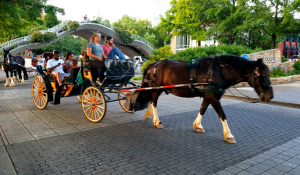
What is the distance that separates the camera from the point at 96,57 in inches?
245

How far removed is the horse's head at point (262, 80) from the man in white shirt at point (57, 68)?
544cm

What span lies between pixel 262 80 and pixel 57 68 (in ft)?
20.0

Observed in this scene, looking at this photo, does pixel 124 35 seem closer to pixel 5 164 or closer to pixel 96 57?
pixel 96 57

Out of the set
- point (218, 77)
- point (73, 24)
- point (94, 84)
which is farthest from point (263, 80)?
point (73, 24)

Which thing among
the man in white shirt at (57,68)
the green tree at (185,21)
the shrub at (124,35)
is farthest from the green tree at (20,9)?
the shrub at (124,35)

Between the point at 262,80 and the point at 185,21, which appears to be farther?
the point at 185,21

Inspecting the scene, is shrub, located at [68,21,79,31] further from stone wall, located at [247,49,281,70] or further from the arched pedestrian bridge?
stone wall, located at [247,49,281,70]

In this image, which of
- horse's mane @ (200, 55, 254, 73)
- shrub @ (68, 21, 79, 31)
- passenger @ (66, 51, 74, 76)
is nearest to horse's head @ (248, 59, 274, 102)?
horse's mane @ (200, 55, 254, 73)

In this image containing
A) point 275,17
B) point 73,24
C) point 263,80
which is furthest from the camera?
point 73,24

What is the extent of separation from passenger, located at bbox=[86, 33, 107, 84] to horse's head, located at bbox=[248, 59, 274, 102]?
369cm

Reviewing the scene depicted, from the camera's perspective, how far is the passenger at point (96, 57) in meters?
6.29

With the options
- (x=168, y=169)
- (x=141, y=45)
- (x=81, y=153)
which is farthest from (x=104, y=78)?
(x=141, y=45)

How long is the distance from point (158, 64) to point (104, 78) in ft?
5.02

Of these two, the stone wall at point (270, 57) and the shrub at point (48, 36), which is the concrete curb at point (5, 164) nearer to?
the stone wall at point (270, 57)
